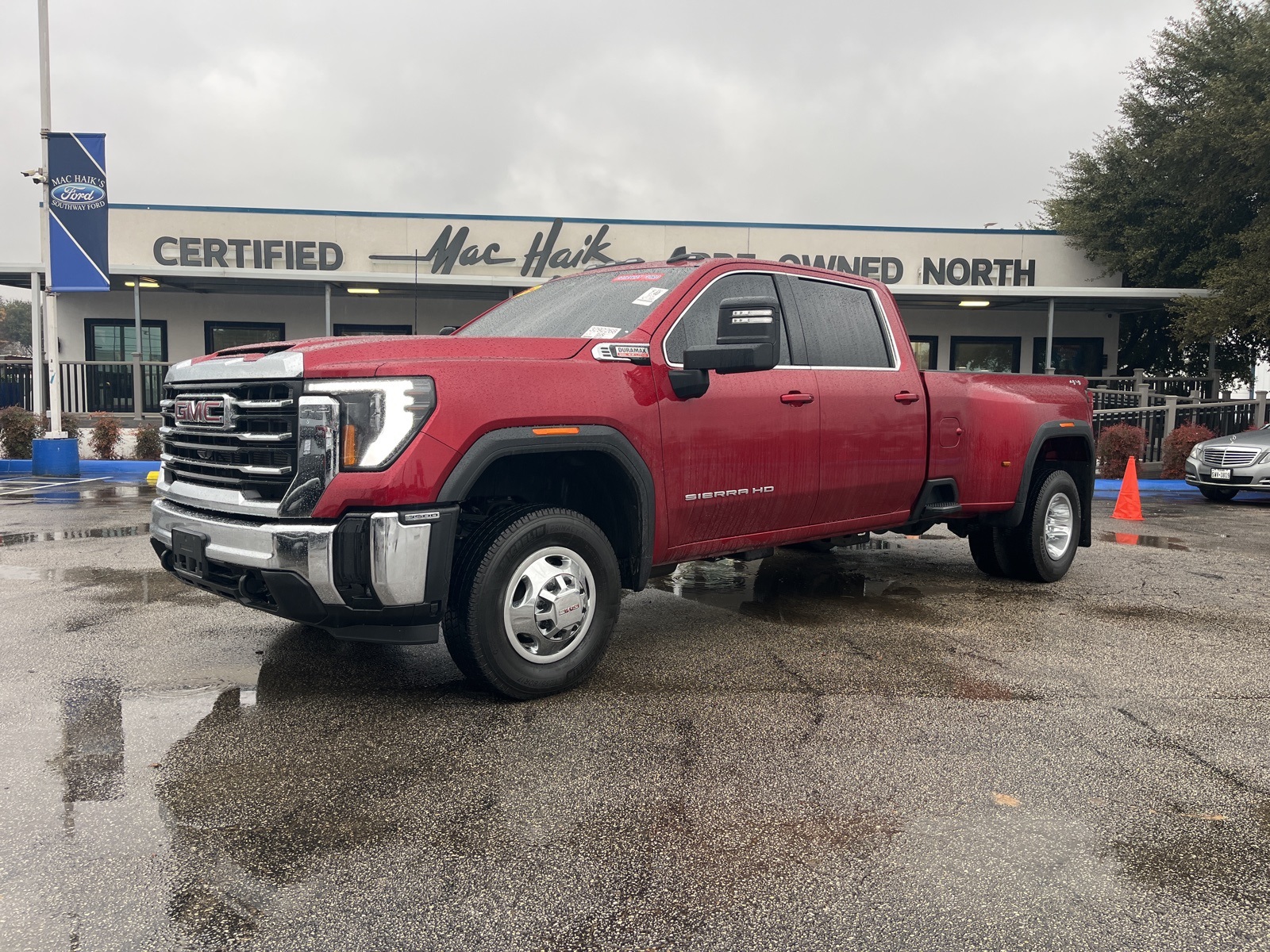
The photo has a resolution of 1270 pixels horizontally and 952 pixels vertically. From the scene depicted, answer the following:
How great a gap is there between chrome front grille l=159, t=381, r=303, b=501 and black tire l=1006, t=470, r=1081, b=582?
5.19m

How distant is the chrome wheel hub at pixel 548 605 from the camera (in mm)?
4145

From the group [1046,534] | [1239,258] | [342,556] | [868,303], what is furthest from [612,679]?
[1239,258]

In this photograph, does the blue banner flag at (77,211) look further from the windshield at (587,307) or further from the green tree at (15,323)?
the green tree at (15,323)

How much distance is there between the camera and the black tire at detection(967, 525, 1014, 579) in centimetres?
714

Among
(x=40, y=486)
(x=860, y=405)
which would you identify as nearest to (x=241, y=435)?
(x=860, y=405)

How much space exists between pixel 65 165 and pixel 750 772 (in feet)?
53.7

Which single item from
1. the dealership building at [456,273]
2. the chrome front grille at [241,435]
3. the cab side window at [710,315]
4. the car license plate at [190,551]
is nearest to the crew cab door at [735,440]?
the cab side window at [710,315]

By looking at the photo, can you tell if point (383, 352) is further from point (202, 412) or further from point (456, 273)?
point (456, 273)

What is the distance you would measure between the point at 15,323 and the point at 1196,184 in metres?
110

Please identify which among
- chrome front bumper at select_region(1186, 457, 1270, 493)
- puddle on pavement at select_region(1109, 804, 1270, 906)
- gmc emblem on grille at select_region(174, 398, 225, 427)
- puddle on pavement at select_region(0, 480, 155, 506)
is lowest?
puddle on pavement at select_region(1109, 804, 1270, 906)

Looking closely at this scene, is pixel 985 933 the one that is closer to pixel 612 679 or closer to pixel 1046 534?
pixel 612 679

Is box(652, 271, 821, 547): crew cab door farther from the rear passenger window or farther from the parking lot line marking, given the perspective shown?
the parking lot line marking

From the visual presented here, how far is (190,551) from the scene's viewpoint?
417 centimetres

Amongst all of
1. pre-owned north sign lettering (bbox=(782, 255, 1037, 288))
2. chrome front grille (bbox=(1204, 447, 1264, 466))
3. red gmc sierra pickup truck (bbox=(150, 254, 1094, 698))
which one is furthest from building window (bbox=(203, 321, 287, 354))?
chrome front grille (bbox=(1204, 447, 1264, 466))
